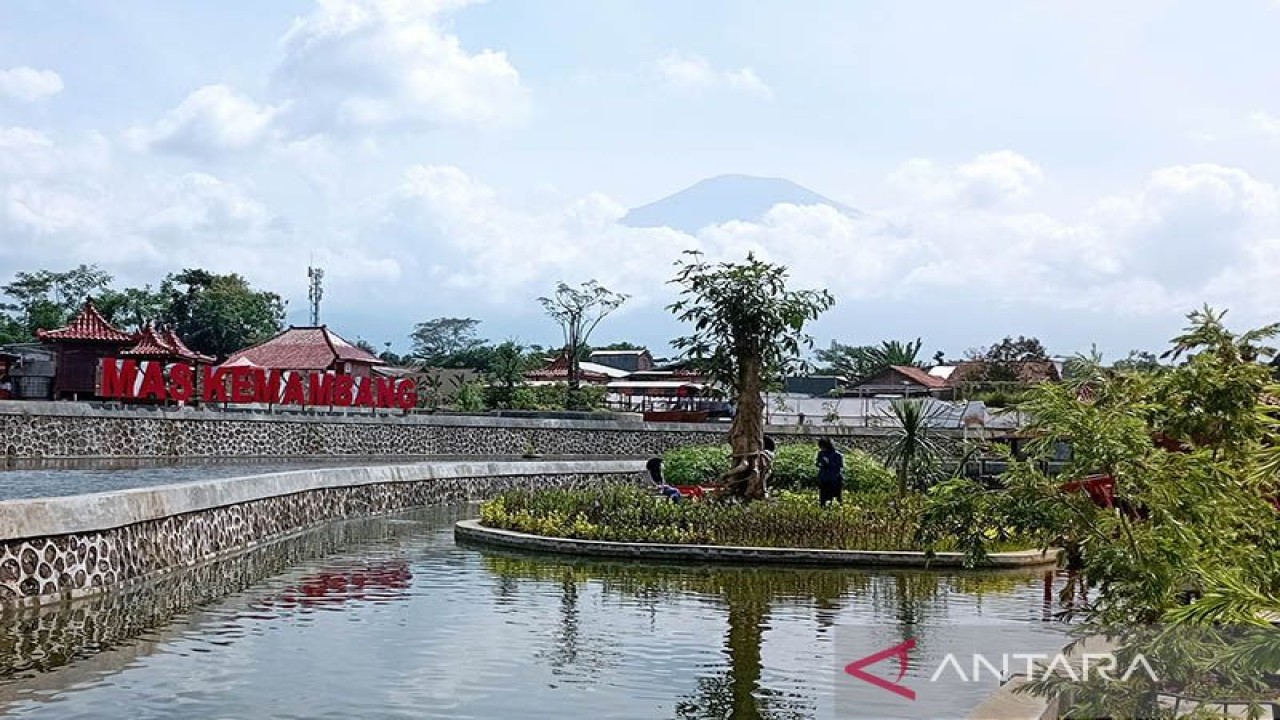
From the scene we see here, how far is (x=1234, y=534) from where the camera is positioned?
28.7 feet

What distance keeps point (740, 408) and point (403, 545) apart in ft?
24.0

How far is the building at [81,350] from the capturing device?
54.7 meters

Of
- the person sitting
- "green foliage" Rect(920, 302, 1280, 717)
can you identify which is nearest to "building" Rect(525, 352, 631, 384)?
the person sitting

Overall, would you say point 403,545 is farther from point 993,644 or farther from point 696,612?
point 993,644

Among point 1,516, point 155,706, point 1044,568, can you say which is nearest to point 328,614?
point 1,516

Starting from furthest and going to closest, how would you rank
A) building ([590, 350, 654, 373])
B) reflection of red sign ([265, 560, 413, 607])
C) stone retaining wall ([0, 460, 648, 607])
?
building ([590, 350, 654, 373]) < reflection of red sign ([265, 560, 413, 607]) < stone retaining wall ([0, 460, 648, 607])

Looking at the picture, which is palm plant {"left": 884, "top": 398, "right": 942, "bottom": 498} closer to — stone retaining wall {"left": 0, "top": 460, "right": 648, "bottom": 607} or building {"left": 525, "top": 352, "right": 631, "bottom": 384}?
stone retaining wall {"left": 0, "top": 460, "right": 648, "bottom": 607}

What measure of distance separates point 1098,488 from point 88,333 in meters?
52.1

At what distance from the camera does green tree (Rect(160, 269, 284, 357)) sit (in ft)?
350

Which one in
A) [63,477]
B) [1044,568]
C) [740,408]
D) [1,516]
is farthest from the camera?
[63,477]

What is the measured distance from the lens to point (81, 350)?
55.4m

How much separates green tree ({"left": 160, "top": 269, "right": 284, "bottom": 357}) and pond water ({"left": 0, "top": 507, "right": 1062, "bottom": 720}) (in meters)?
91.0

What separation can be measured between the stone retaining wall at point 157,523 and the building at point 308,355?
4026 centimetres

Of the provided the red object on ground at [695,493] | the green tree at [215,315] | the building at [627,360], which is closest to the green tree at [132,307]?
the green tree at [215,315]
